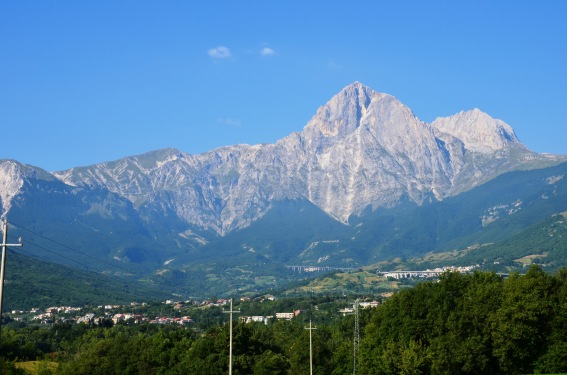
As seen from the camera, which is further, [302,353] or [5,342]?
[5,342]

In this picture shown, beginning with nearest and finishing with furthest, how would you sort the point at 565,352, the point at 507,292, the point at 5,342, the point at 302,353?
the point at 565,352 → the point at 507,292 → the point at 302,353 → the point at 5,342

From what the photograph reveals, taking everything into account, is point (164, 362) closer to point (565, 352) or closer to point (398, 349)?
point (398, 349)

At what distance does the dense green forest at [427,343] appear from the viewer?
9469 cm

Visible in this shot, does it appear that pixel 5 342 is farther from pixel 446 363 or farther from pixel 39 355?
pixel 446 363

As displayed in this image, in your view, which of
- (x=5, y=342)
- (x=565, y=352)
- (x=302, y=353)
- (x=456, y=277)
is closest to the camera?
(x=565, y=352)

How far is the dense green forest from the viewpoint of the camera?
94688mm

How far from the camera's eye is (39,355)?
159625 mm

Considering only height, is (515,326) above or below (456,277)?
below

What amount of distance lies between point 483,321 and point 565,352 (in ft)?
33.7

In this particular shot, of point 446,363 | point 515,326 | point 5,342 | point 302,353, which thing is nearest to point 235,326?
point 302,353

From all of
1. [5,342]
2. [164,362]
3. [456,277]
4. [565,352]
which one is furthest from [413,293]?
[5,342]

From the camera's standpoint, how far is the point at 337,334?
15325cm

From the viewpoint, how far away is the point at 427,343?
104625 mm

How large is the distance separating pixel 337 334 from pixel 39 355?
183 feet
